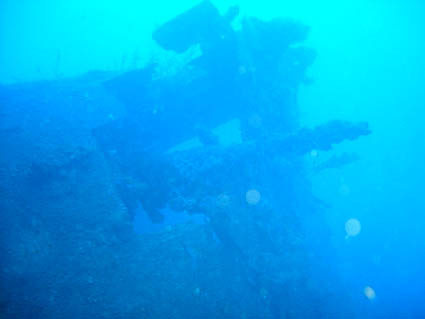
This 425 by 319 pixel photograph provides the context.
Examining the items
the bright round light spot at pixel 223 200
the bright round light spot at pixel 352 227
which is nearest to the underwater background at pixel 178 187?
the bright round light spot at pixel 223 200

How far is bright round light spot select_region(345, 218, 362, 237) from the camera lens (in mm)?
22359

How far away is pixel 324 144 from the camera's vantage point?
21.3 ft

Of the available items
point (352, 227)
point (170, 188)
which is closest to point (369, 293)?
point (170, 188)

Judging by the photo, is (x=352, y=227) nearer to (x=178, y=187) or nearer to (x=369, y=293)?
(x=369, y=293)

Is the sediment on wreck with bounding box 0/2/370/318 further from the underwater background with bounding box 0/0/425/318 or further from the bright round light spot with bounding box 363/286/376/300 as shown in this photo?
the bright round light spot with bounding box 363/286/376/300

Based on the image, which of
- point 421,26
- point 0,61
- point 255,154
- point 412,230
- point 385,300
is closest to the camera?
point 255,154

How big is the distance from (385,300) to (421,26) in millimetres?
55778

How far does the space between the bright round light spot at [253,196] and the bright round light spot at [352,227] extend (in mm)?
18329

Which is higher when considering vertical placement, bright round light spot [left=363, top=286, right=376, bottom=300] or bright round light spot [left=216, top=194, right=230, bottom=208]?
bright round light spot [left=216, top=194, right=230, bottom=208]

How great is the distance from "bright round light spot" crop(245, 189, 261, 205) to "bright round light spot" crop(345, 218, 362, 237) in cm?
1833

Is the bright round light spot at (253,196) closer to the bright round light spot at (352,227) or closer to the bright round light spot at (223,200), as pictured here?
the bright round light spot at (223,200)

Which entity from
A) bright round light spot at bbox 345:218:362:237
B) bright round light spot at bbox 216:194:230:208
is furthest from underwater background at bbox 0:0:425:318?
bright round light spot at bbox 345:218:362:237

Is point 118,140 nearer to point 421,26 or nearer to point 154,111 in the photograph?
point 154,111

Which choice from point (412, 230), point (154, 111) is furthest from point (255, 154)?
point (412, 230)
